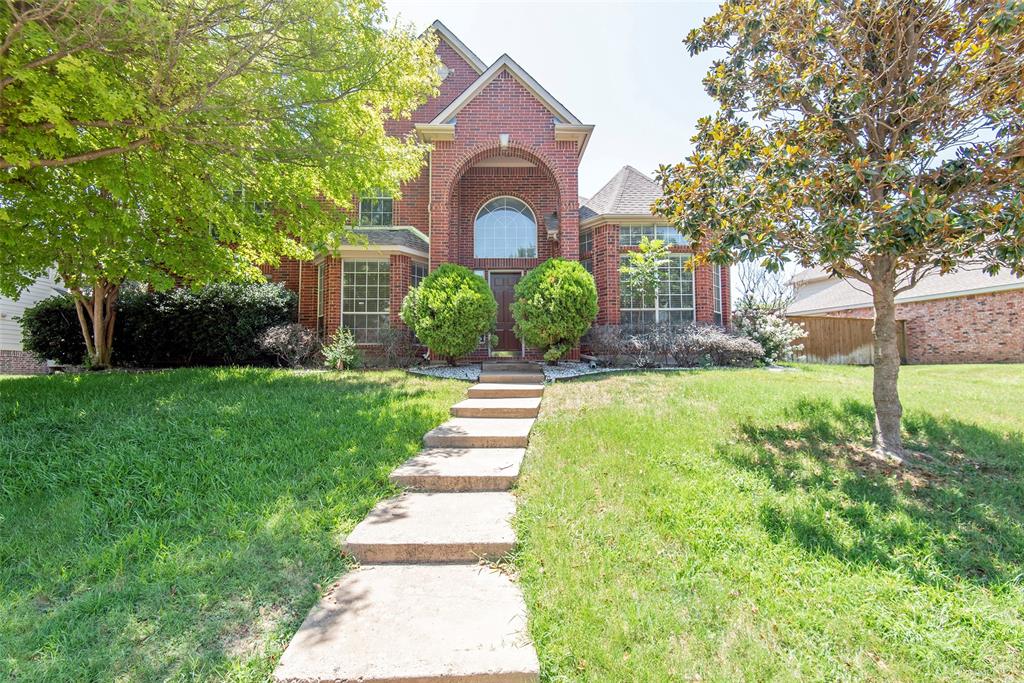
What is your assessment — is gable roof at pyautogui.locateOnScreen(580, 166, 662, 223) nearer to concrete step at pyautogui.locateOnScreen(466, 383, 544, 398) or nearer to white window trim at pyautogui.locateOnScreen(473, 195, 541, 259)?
white window trim at pyautogui.locateOnScreen(473, 195, 541, 259)

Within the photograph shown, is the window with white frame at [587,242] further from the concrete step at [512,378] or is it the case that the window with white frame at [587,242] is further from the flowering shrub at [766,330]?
the concrete step at [512,378]

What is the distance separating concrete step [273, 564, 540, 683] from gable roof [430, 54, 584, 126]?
10.8 metres

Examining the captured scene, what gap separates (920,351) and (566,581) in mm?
21006

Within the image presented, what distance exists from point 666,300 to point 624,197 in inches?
126

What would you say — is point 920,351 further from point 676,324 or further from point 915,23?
point 915,23

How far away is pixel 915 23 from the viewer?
455cm

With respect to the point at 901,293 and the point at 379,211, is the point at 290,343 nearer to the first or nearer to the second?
the point at 379,211

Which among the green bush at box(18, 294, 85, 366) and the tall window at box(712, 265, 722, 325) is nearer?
the green bush at box(18, 294, 85, 366)

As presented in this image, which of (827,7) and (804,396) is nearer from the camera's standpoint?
(827,7)

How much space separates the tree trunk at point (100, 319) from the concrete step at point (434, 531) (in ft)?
36.4

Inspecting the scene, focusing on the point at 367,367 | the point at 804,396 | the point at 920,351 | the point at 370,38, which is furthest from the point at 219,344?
the point at 920,351

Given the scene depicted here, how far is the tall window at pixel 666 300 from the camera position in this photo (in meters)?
12.1

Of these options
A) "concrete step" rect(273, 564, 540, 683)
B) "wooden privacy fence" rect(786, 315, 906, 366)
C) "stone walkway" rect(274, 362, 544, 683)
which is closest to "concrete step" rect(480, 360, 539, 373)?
"stone walkway" rect(274, 362, 544, 683)

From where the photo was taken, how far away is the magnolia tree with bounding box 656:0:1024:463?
4090 mm
